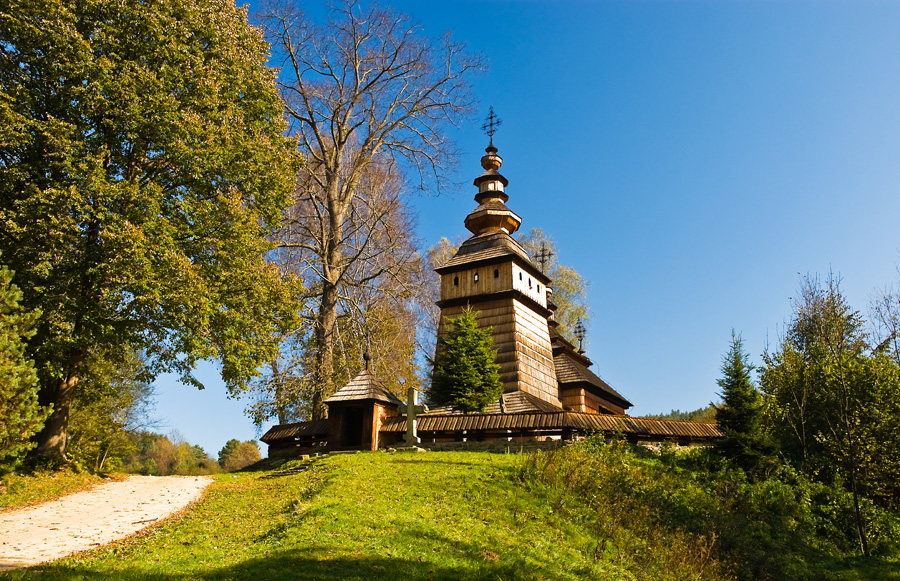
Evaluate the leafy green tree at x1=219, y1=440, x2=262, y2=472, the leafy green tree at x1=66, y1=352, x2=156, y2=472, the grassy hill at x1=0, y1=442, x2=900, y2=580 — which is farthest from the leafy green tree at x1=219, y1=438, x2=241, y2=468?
the grassy hill at x1=0, y1=442, x2=900, y2=580

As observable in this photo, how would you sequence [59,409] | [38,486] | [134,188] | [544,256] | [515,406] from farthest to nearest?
[544,256] → [515,406] → [59,409] → [134,188] → [38,486]

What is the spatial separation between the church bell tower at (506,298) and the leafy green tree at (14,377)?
15135mm

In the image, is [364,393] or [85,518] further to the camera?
[364,393]

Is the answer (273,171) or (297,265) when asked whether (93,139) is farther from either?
(297,265)

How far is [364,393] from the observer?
64.8 feet

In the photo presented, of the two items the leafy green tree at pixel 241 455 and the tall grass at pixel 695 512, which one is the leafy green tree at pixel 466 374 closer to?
the tall grass at pixel 695 512

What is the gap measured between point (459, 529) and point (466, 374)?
989cm

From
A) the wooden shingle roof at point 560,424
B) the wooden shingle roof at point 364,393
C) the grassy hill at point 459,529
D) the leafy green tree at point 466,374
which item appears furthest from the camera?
the leafy green tree at point 466,374

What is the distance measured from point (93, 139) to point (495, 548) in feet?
45.3

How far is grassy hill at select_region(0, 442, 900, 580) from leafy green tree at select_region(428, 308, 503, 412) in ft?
11.3

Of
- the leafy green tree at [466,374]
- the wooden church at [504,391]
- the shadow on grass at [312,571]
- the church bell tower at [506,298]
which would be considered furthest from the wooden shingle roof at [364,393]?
the shadow on grass at [312,571]

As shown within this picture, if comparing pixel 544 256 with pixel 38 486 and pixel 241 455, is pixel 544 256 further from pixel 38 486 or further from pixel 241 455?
pixel 241 455

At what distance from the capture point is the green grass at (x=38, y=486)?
12.9m

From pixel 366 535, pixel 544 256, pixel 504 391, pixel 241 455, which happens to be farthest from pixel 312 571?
pixel 241 455
